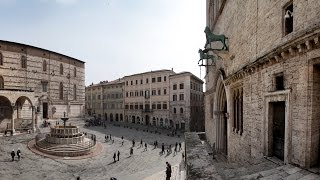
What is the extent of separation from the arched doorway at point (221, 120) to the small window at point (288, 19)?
10.1m

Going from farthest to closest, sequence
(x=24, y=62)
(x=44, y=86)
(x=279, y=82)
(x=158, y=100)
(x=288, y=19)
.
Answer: (x=158, y=100) < (x=44, y=86) < (x=24, y=62) < (x=279, y=82) < (x=288, y=19)

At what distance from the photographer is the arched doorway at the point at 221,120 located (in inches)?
699

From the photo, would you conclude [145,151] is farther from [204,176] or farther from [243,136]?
[204,176]

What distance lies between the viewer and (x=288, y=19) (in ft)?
25.0

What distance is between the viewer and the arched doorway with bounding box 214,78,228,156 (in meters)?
17.8

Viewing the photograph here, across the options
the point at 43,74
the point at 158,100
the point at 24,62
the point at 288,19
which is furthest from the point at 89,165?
the point at 158,100

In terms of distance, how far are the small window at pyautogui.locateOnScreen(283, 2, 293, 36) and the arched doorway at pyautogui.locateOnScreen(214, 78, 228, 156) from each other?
10.1 metres

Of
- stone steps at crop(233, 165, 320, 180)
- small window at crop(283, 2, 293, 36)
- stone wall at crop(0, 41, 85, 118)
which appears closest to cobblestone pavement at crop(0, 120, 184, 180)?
stone steps at crop(233, 165, 320, 180)

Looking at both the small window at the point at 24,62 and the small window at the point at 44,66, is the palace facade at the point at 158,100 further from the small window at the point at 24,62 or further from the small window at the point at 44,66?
the small window at the point at 24,62

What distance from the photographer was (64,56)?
142ft

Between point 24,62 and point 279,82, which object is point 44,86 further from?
point 279,82

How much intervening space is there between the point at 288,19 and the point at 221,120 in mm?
11627

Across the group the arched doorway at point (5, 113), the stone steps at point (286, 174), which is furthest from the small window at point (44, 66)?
the stone steps at point (286, 174)

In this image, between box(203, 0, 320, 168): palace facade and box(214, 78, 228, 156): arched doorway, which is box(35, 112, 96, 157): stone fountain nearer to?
box(214, 78, 228, 156): arched doorway
